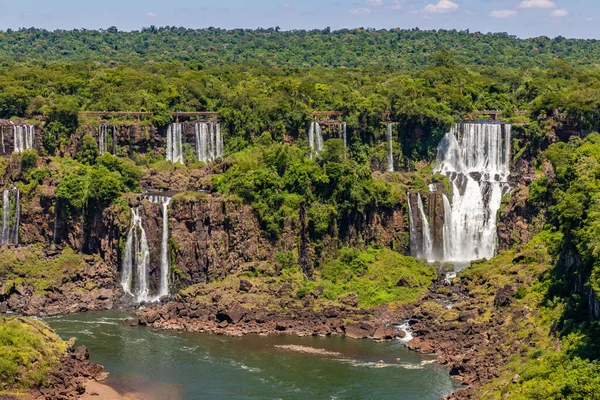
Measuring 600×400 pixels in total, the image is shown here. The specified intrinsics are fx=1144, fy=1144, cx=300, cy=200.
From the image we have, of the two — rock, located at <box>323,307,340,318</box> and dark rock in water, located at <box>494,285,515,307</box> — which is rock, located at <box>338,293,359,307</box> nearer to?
rock, located at <box>323,307,340,318</box>

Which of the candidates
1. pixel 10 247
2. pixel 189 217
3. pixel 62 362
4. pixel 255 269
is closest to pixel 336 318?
pixel 255 269

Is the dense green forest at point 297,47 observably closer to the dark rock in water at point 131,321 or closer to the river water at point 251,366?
the dark rock in water at point 131,321

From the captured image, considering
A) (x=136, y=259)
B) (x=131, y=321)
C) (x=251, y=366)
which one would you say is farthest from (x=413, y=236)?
(x=251, y=366)

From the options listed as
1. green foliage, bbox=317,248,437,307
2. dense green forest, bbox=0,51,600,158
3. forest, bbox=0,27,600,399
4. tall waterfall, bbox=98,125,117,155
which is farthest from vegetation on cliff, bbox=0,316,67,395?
dense green forest, bbox=0,51,600,158

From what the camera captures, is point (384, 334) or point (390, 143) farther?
point (390, 143)

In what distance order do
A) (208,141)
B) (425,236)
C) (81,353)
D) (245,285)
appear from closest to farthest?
(81,353)
(245,285)
(425,236)
(208,141)

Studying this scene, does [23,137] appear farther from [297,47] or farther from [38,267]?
[297,47]
